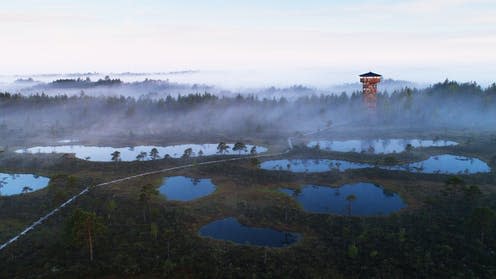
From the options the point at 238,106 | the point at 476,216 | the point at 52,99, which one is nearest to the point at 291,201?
the point at 476,216

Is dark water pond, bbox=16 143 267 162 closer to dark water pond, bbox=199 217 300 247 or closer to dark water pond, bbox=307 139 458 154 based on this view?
dark water pond, bbox=307 139 458 154

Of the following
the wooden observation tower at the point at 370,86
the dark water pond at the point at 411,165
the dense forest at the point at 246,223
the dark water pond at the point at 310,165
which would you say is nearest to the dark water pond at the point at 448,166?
the dark water pond at the point at 411,165

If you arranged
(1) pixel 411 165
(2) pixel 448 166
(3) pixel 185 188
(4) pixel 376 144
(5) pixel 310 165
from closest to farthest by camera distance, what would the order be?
(3) pixel 185 188 → (1) pixel 411 165 → (2) pixel 448 166 → (5) pixel 310 165 → (4) pixel 376 144

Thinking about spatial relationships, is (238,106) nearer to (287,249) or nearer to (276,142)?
(276,142)

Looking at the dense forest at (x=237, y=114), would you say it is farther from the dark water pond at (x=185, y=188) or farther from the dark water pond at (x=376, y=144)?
the dark water pond at (x=185, y=188)

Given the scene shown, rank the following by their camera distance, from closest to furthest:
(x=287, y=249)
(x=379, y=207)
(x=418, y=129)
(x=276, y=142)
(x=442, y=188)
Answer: (x=287, y=249) < (x=379, y=207) < (x=442, y=188) < (x=276, y=142) < (x=418, y=129)

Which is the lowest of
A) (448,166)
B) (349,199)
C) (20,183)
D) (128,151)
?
(20,183)

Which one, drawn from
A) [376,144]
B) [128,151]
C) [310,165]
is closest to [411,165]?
[310,165]

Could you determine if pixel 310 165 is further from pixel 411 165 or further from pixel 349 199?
pixel 349 199
